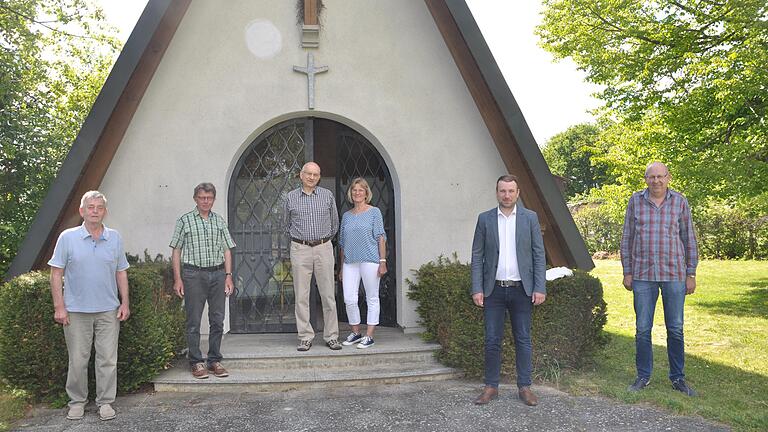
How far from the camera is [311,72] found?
6.47m

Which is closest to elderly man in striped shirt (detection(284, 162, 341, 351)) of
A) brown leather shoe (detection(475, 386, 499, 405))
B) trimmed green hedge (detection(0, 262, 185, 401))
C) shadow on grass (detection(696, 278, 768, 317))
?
trimmed green hedge (detection(0, 262, 185, 401))

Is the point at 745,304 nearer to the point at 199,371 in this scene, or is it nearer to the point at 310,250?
the point at 310,250

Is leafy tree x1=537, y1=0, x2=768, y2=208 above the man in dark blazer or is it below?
above

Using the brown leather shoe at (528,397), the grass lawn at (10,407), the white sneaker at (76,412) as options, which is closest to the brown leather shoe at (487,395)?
the brown leather shoe at (528,397)

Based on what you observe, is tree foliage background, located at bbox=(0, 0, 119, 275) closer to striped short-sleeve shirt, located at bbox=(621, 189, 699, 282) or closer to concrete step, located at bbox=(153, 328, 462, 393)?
concrete step, located at bbox=(153, 328, 462, 393)

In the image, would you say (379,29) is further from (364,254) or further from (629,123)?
(629,123)

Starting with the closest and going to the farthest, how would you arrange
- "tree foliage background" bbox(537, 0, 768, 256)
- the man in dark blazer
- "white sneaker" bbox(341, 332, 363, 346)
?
the man in dark blazer, "white sneaker" bbox(341, 332, 363, 346), "tree foliage background" bbox(537, 0, 768, 256)

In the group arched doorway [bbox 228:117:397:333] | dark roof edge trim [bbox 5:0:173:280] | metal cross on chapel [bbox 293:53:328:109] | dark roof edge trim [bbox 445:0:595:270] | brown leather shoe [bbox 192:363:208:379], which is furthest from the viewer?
arched doorway [bbox 228:117:397:333]

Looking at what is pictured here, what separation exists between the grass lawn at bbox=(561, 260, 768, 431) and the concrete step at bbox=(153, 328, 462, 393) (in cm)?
140

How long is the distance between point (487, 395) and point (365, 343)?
149 cm

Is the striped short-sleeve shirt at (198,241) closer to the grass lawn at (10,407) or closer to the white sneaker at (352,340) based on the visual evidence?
the white sneaker at (352,340)

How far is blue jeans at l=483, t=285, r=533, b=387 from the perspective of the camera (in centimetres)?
463

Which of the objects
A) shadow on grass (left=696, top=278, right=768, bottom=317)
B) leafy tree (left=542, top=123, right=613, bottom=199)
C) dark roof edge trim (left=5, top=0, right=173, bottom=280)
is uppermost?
leafy tree (left=542, top=123, right=613, bottom=199)

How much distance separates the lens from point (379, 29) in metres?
6.65
